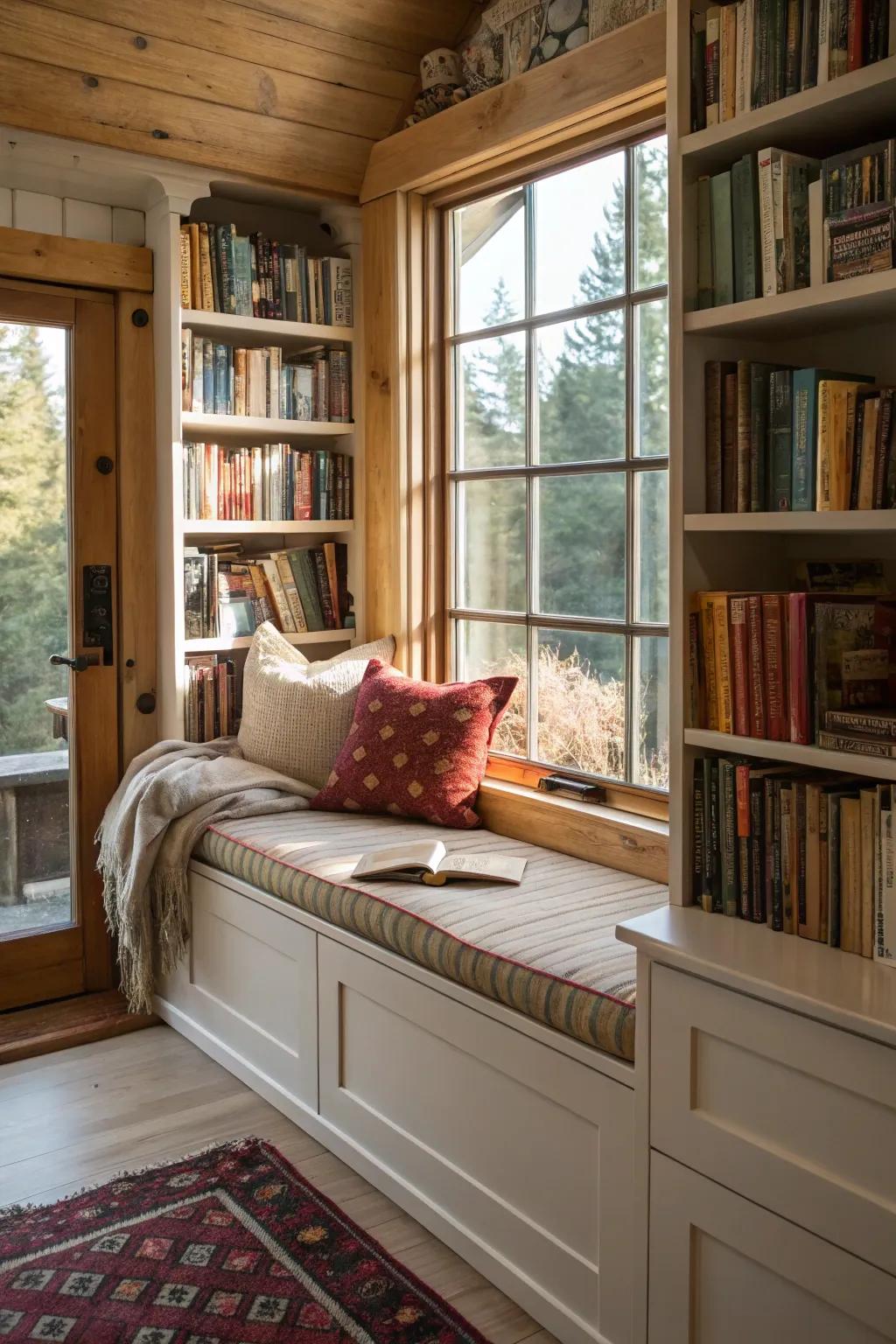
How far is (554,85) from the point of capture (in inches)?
107

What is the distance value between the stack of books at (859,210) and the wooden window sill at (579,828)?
1180 mm

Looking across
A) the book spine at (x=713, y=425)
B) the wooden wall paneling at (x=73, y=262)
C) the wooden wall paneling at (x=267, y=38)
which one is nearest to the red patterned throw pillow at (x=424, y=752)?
the book spine at (x=713, y=425)

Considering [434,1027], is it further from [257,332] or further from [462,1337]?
[257,332]

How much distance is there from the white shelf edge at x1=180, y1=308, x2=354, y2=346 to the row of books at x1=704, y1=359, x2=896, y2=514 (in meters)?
1.80

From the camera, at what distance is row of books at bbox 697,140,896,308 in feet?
5.39

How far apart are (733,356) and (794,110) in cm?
39

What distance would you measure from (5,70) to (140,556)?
1.24 metres

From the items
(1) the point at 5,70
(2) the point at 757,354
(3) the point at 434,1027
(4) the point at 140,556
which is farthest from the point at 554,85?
(3) the point at 434,1027

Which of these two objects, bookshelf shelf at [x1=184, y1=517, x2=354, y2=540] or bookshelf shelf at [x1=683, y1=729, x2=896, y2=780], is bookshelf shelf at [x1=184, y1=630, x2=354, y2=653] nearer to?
bookshelf shelf at [x1=184, y1=517, x2=354, y2=540]

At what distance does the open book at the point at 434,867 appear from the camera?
→ 247 centimetres

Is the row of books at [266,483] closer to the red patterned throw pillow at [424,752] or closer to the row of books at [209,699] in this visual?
the row of books at [209,699]

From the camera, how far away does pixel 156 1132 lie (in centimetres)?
265

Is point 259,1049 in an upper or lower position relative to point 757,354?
lower

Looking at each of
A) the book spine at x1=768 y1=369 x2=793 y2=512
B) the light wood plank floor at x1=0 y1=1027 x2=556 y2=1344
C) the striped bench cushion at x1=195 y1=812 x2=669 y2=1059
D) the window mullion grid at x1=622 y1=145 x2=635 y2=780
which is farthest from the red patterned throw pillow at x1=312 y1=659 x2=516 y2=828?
the book spine at x1=768 y1=369 x2=793 y2=512
